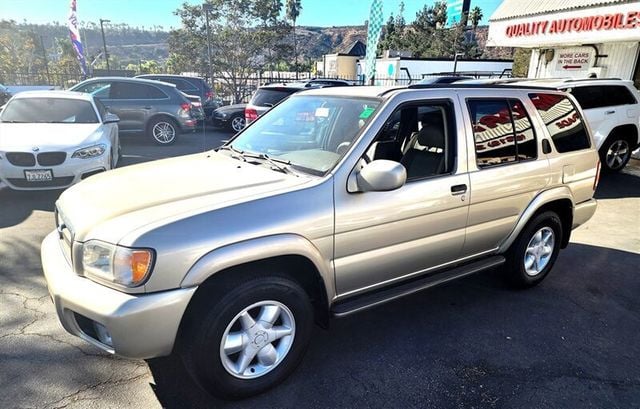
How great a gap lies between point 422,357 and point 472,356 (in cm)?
37

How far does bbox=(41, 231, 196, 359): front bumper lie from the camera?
210cm

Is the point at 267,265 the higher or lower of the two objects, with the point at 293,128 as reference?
lower

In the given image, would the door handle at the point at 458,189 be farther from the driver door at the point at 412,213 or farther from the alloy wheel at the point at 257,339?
the alloy wheel at the point at 257,339

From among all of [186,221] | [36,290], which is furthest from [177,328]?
[36,290]

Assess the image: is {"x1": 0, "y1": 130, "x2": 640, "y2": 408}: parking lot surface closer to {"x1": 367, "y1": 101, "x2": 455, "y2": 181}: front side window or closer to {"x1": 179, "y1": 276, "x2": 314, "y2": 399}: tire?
{"x1": 179, "y1": 276, "x2": 314, "y2": 399}: tire

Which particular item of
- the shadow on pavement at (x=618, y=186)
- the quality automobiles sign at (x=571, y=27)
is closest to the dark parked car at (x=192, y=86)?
the quality automobiles sign at (x=571, y=27)

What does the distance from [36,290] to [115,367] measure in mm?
1520

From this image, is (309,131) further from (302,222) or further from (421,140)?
(302,222)

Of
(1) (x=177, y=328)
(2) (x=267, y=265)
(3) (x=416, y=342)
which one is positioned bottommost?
(3) (x=416, y=342)

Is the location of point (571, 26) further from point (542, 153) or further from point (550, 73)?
point (542, 153)

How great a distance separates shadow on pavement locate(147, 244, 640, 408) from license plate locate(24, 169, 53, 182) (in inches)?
171

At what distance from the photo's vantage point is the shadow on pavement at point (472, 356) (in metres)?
2.65

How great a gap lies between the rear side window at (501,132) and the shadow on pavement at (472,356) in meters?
1.31

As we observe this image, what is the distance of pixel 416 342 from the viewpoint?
127 inches
